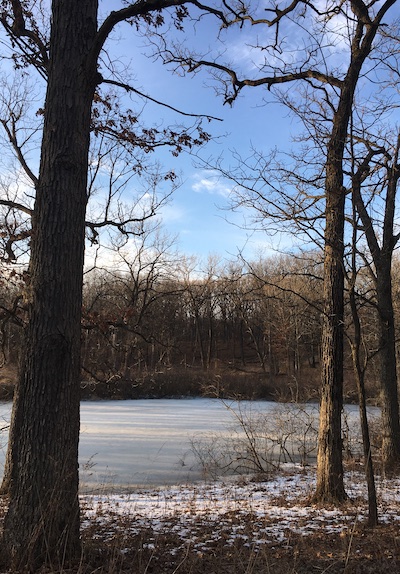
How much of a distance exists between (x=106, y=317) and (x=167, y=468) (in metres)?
5.48

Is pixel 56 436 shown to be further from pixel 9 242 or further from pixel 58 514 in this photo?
pixel 9 242

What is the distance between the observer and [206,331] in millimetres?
58656

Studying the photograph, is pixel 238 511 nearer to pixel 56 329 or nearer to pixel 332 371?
pixel 332 371

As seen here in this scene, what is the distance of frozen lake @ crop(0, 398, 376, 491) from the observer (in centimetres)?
1004

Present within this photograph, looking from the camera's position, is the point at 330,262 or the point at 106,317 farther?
the point at 106,317

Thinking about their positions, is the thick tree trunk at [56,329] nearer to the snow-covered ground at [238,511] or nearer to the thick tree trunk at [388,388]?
the snow-covered ground at [238,511]

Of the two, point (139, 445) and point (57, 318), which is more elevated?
point (57, 318)

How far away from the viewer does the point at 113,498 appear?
7871 millimetres

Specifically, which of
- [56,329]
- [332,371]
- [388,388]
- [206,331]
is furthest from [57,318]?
[206,331]

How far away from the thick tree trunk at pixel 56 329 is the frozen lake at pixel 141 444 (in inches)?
188

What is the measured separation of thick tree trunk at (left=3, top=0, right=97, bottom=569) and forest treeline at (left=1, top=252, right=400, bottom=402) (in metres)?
1.24

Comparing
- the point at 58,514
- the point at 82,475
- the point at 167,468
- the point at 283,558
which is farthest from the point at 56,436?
the point at 167,468

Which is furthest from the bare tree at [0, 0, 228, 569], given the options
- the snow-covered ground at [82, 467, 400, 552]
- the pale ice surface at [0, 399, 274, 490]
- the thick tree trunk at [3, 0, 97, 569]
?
the pale ice surface at [0, 399, 274, 490]

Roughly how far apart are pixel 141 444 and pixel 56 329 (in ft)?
37.0
